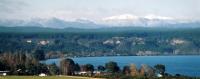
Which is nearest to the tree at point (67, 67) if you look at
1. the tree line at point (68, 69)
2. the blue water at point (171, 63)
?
the tree line at point (68, 69)

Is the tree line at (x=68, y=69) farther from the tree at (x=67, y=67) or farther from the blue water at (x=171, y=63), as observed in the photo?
the blue water at (x=171, y=63)

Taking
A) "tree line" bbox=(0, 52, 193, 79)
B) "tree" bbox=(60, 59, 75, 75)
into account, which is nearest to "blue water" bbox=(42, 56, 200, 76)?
"tree line" bbox=(0, 52, 193, 79)

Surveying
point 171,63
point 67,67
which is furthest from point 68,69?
point 171,63

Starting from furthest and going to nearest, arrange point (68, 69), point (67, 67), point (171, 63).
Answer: point (171, 63) < point (67, 67) < point (68, 69)

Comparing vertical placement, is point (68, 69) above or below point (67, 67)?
below

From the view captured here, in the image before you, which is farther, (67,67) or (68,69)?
(67,67)

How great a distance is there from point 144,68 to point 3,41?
125 metres

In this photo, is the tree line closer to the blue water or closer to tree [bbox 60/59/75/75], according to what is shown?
tree [bbox 60/59/75/75]

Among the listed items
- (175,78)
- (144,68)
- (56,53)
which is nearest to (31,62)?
(144,68)

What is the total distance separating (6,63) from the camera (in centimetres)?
8825

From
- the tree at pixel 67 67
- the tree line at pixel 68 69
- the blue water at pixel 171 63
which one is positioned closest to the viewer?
the tree line at pixel 68 69

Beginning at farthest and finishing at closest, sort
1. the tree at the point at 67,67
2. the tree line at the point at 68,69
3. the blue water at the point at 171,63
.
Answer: the blue water at the point at 171,63 < the tree at the point at 67,67 < the tree line at the point at 68,69

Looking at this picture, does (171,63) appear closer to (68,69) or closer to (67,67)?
(67,67)

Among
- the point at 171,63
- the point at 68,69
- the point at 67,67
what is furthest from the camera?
the point at 171,63
